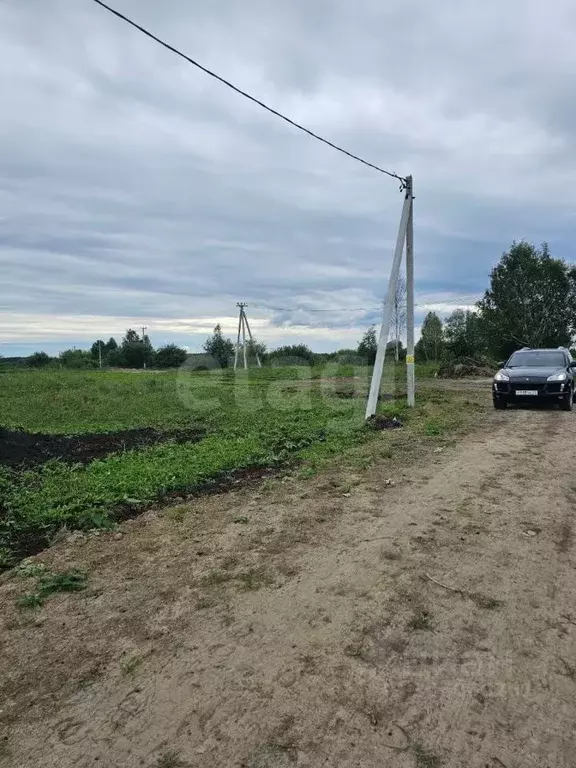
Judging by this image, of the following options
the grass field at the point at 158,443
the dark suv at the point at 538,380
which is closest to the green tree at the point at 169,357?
the grass field at the point at 158,443

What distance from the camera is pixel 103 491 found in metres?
5.68

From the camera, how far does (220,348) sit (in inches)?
2317

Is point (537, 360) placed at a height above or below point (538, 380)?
above

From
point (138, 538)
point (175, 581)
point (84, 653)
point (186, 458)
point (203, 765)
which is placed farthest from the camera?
point (186, 458)

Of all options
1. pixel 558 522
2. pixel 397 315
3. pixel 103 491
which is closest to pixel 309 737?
pixel 558 522

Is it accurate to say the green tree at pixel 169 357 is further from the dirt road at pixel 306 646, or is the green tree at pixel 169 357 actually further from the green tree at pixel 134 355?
the dirt road at pixel 306 646

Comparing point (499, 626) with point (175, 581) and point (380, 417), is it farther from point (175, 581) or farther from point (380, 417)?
point (380, 417)

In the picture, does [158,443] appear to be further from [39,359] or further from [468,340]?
[39,359]

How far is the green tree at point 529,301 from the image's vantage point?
113ft

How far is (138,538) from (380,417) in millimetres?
7295

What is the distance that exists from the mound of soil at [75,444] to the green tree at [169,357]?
5469 cm

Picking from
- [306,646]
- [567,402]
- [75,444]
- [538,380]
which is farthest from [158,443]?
[567,402]

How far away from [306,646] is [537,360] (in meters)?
12.0

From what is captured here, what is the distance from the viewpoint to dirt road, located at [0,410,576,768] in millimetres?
2047
